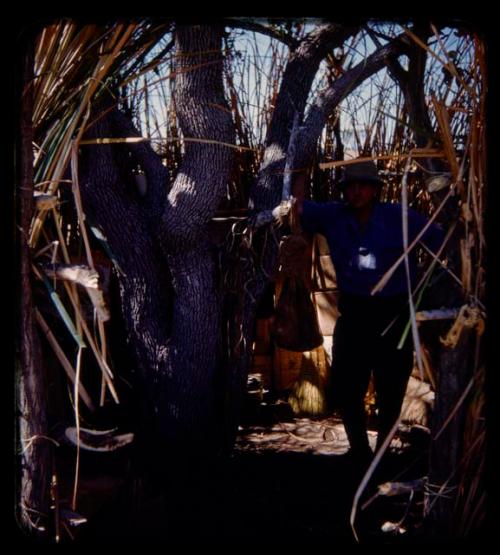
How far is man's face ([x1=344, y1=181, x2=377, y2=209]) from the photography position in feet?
10.6

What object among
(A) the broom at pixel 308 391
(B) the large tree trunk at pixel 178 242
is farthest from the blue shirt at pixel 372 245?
(A) the broom at pixel 308 391

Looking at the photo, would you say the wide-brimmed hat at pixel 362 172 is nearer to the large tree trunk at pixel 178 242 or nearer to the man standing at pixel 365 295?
the man standing at pixel 365 295

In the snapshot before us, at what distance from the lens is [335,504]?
3.09 meters

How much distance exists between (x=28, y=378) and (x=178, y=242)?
1464 millimetres

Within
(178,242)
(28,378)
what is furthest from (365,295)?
(28,378)

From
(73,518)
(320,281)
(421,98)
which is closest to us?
(73,518)

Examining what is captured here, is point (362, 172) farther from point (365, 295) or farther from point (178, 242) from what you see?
point (178, 242)

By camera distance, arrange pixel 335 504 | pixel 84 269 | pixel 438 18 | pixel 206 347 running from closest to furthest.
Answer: pixel 84 269 < pixel 438 18 < pixel 335 504 < pixel 206 347

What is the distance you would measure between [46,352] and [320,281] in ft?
6.90

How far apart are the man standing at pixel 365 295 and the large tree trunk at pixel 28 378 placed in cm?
168

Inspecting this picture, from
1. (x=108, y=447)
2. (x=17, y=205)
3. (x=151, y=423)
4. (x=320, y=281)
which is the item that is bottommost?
(x=151, y=423)

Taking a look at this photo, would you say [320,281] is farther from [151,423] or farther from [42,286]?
[42,286]

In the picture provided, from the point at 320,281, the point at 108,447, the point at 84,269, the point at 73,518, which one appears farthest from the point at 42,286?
the point at 320,281

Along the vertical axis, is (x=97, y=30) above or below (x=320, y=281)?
above
